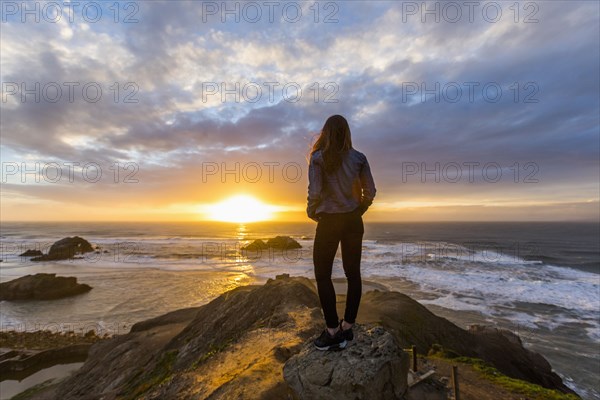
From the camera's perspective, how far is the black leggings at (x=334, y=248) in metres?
3.66

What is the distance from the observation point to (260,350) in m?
7.27

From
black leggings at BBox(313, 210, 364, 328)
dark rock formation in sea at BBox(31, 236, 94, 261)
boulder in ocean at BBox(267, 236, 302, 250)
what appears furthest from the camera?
boulder in ocean at BBox(267, 236, 302, 250)

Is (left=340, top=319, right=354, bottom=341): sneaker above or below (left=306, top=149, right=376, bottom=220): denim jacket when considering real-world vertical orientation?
below

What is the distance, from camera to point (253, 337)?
8336mm

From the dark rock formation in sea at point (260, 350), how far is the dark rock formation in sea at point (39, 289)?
672 inches

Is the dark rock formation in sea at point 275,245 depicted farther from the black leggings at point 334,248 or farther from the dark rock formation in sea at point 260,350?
the black leggings at point 334,248

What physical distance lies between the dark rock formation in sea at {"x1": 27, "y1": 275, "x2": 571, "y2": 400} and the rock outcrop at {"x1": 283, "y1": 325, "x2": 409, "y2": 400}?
0.6 inches

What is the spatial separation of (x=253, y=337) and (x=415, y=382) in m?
4.21

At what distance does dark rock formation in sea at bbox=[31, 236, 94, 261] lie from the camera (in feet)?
164

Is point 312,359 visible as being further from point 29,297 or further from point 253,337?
point 29,297

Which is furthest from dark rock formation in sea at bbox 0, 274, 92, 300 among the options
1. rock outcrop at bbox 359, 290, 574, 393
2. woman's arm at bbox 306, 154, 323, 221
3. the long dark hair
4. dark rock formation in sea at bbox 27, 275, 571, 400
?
the long dark hair

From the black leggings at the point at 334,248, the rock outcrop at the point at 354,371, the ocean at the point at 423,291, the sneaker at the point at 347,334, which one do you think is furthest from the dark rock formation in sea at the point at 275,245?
the black leggings at the point at 334,248

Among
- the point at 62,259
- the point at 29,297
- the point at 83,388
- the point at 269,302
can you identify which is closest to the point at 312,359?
the point at 269,302

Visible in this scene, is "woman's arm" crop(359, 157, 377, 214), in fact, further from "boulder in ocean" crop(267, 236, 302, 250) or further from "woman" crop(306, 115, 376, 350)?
"boulder in ocean" crop(267, 236, 302, 250)
